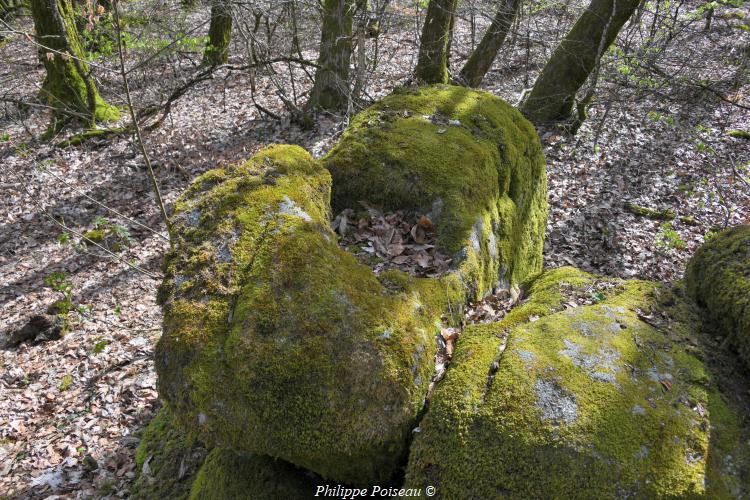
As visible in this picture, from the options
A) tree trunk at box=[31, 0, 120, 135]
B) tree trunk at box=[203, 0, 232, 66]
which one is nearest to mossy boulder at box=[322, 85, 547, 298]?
tree trunk at box=[31, 0, 120, 135]

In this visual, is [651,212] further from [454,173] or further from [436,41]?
[436,41]

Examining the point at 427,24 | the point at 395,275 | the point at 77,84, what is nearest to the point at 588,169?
the point at 427,24

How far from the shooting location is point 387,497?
8.78 ft

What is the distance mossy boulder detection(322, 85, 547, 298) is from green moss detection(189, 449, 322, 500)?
75.7 inches

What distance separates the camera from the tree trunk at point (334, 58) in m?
9.02

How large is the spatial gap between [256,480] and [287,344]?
3.37 feet

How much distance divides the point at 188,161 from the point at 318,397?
7524 mm

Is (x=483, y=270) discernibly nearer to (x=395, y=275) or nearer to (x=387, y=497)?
(x=395, y=275)

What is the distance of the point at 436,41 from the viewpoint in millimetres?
10102

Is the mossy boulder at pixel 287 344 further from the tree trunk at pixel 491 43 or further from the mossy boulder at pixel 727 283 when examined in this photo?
the tree trunk at pixel 491 43

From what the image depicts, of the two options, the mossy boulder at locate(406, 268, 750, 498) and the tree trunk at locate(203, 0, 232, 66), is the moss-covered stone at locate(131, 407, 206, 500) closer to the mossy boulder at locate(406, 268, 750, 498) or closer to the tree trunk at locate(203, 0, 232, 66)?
the mossy boulder at locate(406, 268, 750, 498)

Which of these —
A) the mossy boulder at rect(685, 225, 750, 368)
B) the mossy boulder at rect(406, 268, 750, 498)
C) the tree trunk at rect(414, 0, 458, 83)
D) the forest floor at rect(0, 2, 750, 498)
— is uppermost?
the tree trunk at rect(414, 0, 458, 83)

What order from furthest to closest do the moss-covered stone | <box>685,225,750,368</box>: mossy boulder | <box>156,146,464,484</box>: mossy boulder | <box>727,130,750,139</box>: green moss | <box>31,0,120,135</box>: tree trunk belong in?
1. <box>727,130,750,139</box>: green moss
2. <box>31,0,120,135</box>: tree trunk
3. the moss-covered stone
4. <box>685,225,750,368</box>: mossy boulder
5. <box>156,146,464,484</box>: mossy boulder

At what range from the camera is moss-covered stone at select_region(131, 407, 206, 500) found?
12.1ft
